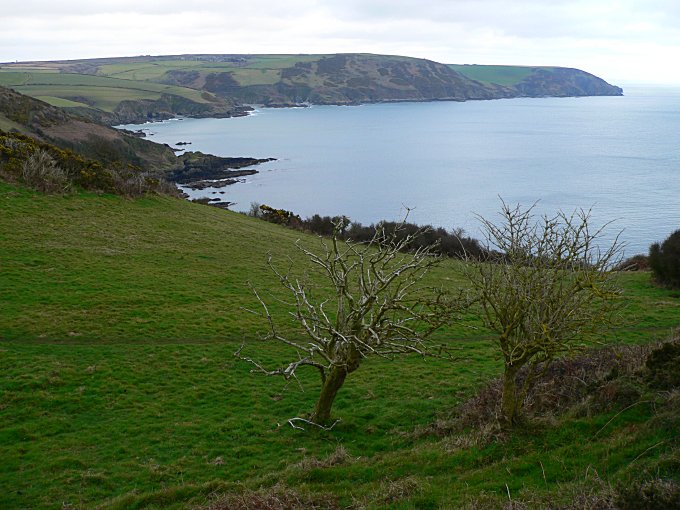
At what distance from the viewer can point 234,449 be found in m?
14.2

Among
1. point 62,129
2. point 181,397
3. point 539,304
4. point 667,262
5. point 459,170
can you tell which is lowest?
point 181,397

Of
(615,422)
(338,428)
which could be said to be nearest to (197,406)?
(338,428)

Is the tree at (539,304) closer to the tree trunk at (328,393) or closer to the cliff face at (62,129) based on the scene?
the tree trunk at (328,393)

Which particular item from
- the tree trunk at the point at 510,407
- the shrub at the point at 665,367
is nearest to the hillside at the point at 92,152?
the tree trunk at the point at 510,407

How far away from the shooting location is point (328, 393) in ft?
48.4

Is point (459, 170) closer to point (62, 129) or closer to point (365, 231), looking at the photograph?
point (365, 231)

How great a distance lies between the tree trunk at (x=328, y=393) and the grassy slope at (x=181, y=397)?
59 cm

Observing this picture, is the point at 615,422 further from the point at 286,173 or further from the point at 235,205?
the point at 286,173

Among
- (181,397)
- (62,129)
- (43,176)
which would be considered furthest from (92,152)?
(181,397)

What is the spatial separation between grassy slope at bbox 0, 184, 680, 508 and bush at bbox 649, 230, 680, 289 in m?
1.14

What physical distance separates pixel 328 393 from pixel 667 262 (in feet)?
83.9

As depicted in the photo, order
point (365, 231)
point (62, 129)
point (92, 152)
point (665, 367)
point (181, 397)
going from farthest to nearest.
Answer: point (62, 129) → point (92, 152) → point (365, 231) → point (181, 397) → point (665, 367)

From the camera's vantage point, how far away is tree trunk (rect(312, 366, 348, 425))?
1431cm

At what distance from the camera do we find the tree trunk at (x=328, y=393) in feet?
47.0
